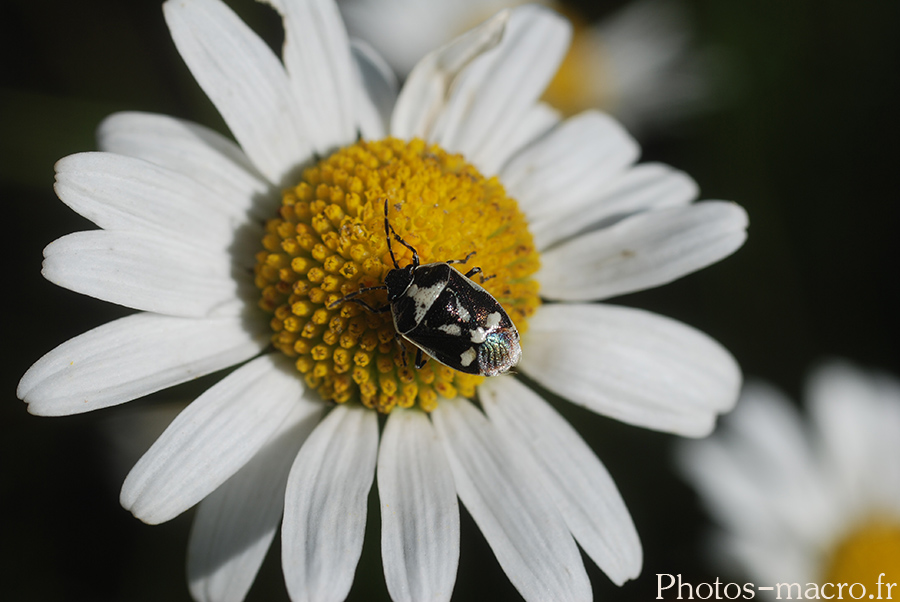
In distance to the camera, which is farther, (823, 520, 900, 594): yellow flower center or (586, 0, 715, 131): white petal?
(586, 0, 715, 131): white petal

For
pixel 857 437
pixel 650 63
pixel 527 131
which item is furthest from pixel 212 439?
pixel 650 63

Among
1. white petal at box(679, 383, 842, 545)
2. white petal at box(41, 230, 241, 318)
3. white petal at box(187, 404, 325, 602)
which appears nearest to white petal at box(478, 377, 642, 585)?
white petal at box(187, 404, 325, 602)

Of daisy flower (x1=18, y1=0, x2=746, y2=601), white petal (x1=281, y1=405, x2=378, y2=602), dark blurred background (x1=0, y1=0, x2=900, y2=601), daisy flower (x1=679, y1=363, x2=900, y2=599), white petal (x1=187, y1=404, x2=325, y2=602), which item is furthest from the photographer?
daisy flower (x1=679, y1=363, x2=900, y2=599)

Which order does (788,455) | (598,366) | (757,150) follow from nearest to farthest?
(598,366), (788,455), (757,150)

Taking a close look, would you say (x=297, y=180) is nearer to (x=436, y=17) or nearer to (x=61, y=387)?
(x=61, y=387)

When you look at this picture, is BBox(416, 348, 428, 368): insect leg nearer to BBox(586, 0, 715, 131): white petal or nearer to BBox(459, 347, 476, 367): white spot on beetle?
BBox(459, 347, 476, 367): white spot on beetle

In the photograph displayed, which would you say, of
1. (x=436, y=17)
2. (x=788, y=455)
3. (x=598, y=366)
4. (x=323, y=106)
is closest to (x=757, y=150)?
(x=788, y=455)
